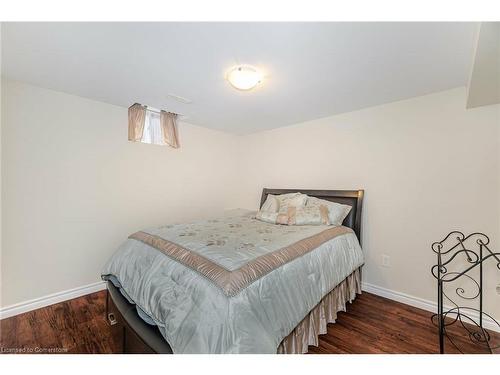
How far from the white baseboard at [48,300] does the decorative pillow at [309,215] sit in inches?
96.8

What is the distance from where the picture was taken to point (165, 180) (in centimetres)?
302

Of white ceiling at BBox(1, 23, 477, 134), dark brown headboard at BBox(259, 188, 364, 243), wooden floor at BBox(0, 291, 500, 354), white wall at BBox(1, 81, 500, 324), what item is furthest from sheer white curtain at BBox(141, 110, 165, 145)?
dark brown headboard at BBox(259, 188, 364, 243)

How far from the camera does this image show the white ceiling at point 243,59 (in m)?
1.28

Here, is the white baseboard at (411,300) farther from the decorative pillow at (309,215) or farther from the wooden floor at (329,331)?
the decorative pillow at (309,215)

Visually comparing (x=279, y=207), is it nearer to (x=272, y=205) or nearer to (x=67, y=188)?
(x=272, y=205)

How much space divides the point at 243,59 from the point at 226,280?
5.12 feet

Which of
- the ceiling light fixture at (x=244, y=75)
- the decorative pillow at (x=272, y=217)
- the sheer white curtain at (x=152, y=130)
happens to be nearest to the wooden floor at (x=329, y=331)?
the decorative pillow at (x=272, y=217)

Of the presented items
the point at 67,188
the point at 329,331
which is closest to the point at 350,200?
the point at 329,331

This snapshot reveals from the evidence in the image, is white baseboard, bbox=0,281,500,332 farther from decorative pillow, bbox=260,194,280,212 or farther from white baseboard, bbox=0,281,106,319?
decorative pillow, bbox=260,194,280,212

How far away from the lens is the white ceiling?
1282 mm

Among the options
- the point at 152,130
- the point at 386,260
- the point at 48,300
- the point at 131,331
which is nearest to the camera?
the point at 131,331

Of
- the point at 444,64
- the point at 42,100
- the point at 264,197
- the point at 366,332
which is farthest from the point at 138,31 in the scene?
the point at 366,332
